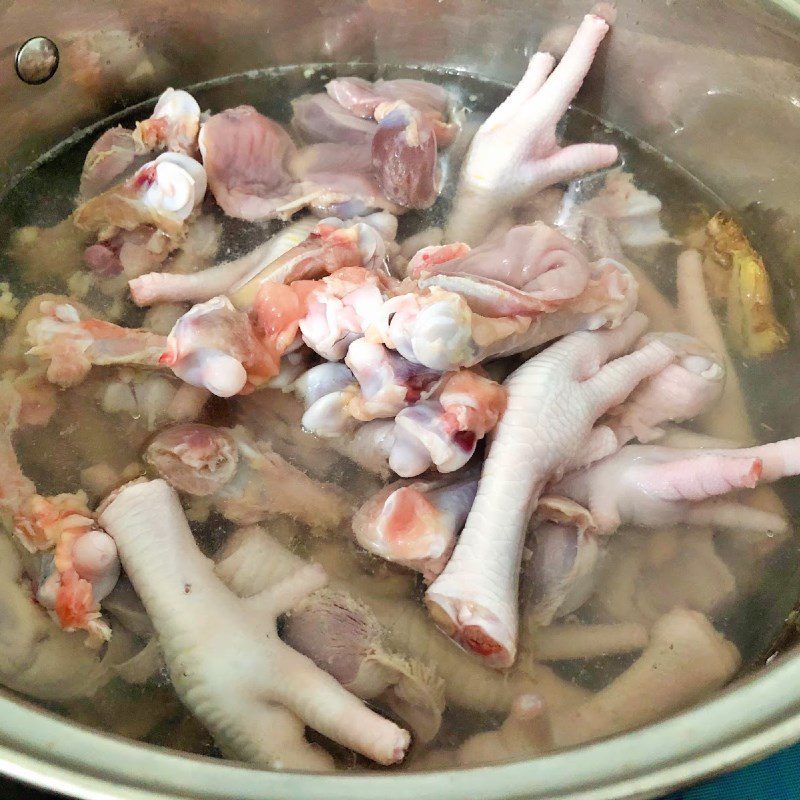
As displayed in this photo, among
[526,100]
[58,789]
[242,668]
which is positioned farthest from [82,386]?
[526,100]

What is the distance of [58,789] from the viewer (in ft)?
2.26

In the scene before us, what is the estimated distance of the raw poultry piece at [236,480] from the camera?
1.14 m

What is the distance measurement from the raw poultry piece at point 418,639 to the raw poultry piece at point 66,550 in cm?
17

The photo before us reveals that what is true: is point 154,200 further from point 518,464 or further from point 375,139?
point 518,464

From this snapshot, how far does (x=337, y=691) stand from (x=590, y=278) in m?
0.76

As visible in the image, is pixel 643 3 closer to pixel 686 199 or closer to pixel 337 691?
pixel 686 199

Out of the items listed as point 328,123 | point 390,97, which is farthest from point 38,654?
point 390,97

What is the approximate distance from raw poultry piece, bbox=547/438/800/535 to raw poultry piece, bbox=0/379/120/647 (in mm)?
650

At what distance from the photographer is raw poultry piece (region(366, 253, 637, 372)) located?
1.06m

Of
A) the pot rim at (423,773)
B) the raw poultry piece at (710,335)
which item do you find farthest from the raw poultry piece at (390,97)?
the pot rim at (423,773)

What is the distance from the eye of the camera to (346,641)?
1031 millimetres

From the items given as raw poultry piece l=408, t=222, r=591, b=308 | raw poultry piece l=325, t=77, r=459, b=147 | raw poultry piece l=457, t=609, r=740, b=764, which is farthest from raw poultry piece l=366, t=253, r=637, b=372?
raw poultry piece l=325, t=77, r=459, b=147

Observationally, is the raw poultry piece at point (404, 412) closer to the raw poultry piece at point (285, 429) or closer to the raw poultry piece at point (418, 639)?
the raw poultry piece at point (285, 429)

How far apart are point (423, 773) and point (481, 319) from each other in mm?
620
